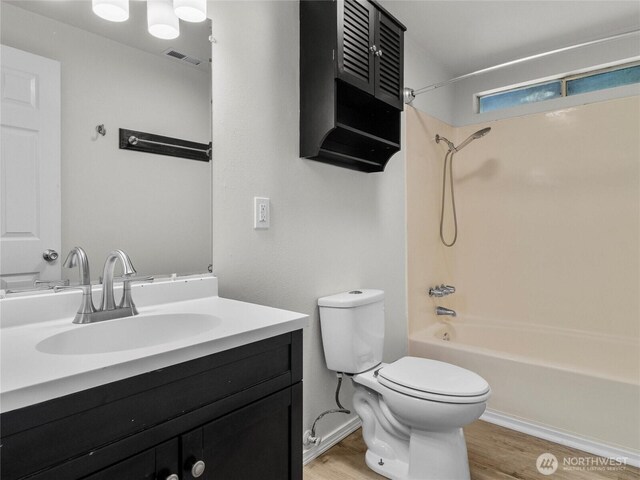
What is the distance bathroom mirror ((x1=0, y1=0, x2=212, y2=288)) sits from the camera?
1.08 meters

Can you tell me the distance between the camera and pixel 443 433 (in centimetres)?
156

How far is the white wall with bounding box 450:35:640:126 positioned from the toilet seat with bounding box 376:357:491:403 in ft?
6.48

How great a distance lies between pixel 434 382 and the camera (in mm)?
1573

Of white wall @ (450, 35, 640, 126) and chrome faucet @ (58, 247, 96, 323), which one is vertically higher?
white wall @ (450, 35, 640, 126)

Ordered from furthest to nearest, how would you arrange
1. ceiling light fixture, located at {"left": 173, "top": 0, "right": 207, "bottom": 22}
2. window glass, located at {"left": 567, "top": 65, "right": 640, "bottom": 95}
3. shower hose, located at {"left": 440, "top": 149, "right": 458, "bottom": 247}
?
shower hose, located at {"left": 440, "top": 149, "right": 458, "bottom": 247} → window glass, located at {"left": 567, "top": 65, "right": 640, "bottom": 95} → ceiling light fixture, located at {"left": 173, "top": 0, "right": 207, "bottom": 22}

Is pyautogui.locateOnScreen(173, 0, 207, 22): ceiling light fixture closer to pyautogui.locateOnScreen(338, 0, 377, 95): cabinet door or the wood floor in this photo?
pyautogui.locateOnScreen(338, 0, 377, 95): cabinet door

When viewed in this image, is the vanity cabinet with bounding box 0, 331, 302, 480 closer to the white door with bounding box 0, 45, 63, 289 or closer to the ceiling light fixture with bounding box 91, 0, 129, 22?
the white door with bounding box 0, 45, 63, 289

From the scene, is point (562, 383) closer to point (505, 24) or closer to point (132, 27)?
point (505, 24)

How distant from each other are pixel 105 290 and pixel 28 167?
0.38 metres

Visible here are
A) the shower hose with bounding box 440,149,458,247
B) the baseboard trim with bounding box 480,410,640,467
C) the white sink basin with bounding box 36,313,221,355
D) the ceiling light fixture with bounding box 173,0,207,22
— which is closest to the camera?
the white sink basin with bounding box 36,313,221,355

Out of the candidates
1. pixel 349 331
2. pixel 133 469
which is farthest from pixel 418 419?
pixel 133 469

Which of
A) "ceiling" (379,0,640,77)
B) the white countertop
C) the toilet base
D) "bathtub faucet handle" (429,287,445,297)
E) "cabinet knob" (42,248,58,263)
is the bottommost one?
the toilet base

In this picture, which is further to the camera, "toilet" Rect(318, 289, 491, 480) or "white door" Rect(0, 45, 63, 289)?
"toilet" Rect(318, 289, 491, 480)

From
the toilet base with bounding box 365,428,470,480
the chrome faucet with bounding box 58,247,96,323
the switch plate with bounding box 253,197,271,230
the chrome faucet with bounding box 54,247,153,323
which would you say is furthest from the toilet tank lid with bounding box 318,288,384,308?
the chrome faucet with bounding box 58,247,96,323
